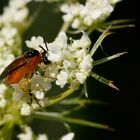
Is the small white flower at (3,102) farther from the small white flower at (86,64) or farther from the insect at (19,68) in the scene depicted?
the small white flower at (86,64)

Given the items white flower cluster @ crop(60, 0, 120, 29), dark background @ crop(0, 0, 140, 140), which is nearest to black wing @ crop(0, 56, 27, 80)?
white flower cluster @ crop(60, 0, 120, 29)

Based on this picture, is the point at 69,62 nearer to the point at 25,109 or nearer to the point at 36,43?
the point at 36,43

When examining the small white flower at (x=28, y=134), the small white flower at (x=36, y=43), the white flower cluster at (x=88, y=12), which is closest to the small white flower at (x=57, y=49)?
the small white flower at (x=36, y=43)

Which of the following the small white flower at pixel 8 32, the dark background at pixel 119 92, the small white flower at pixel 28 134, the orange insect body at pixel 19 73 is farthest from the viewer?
the dark background at pixel 119 92

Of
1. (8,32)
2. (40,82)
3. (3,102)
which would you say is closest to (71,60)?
(40,82)

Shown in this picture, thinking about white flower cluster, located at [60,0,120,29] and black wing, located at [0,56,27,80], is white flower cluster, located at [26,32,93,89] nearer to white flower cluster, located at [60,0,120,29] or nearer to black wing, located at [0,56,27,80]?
black wing, located at [0,56,27,80]
